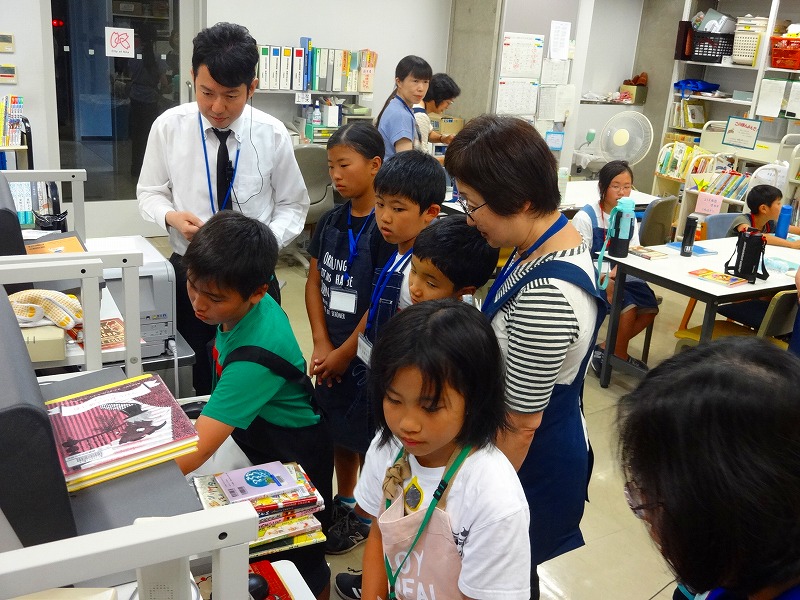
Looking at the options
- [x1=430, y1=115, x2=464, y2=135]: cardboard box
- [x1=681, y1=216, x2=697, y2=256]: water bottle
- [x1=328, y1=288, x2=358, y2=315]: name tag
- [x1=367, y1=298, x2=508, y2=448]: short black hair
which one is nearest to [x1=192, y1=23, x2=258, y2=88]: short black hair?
[x1=328, y1=288, x2=358, y2=315]: name tag

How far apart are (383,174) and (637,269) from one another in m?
2.23

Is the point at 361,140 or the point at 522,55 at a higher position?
the point at 522,55

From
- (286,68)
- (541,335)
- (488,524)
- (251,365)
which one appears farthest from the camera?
(286,68)

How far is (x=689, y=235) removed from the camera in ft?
13.0

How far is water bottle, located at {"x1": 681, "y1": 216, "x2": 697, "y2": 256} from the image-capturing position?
3.92 m

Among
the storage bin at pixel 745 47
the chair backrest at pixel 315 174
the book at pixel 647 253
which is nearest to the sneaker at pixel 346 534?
the book at pixel 647 253

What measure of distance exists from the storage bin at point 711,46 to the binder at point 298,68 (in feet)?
13.4

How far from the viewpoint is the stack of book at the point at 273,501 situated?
4.52 feet

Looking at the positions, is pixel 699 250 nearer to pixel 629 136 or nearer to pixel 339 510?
pixel 629 136

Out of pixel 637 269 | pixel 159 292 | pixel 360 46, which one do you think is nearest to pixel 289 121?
pixel 360 46

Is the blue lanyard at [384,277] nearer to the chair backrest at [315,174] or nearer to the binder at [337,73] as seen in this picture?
the chair backrest at [315,174]

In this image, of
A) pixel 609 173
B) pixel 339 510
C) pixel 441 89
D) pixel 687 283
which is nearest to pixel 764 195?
pixel 609 173

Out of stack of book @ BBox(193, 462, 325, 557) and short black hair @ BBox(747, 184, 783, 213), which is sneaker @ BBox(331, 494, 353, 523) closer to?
stack of book @ BBox(193, 462, 325, 557)

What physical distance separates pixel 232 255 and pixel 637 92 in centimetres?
699
